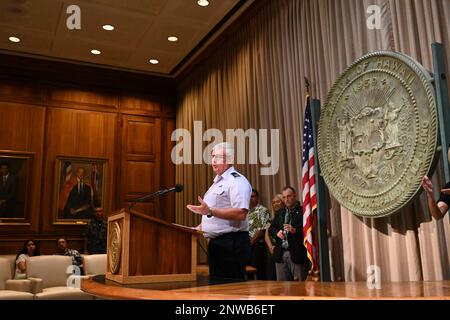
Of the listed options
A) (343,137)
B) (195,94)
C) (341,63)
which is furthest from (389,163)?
(195,94)

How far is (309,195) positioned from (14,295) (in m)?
3.62

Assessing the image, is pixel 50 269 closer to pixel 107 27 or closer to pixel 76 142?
pixel 76 142

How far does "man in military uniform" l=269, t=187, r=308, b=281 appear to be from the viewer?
4645mm

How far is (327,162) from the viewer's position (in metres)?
4.35

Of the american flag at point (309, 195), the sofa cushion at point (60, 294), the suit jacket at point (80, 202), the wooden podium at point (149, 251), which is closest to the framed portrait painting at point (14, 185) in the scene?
the suit jacket at point (80, 202)

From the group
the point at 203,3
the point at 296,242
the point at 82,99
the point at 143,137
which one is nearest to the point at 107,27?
the point at 203,3

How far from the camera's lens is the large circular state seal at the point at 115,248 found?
7.47 feet

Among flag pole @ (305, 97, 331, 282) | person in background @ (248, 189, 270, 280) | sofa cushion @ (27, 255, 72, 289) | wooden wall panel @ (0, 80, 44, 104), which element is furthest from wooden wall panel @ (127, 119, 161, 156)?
flag pole @ (305, 97, 331, 282)

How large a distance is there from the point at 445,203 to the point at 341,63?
2.08m

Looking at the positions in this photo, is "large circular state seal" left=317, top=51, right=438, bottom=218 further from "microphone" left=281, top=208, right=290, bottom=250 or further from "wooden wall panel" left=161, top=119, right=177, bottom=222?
"wooden wall panel" left=161, top=119, right=177, bottom=222

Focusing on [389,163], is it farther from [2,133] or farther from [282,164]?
[2,133]

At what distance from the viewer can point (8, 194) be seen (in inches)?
315

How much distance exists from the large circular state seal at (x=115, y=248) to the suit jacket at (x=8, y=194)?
6.38 meters

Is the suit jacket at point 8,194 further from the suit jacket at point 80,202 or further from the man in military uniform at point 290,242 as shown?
the man in military uniform at point 290,242
